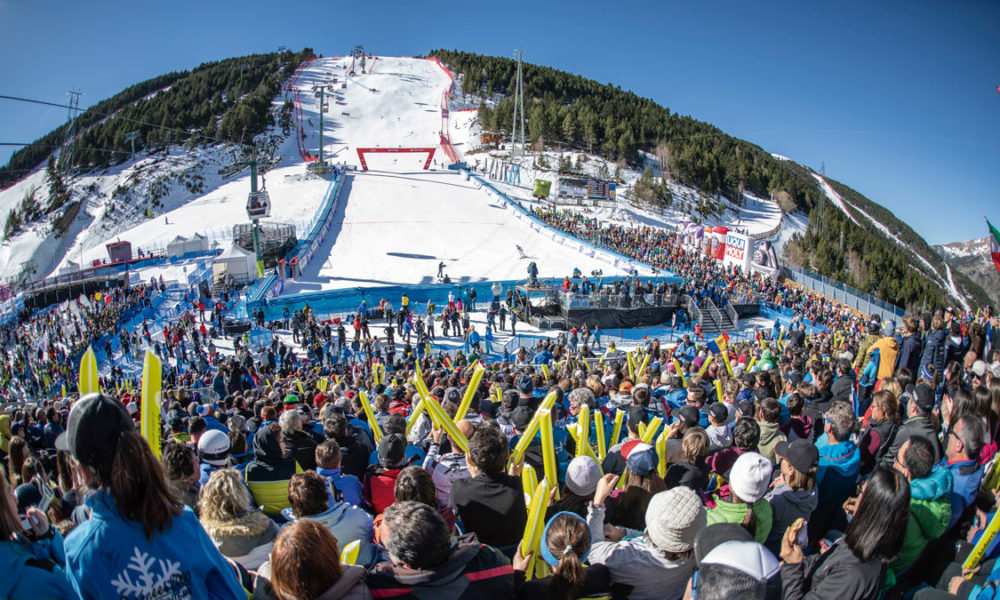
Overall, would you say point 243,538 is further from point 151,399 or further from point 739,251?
point 739,251

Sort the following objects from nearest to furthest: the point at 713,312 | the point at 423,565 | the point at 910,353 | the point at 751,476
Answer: the point at 423,565
the point at 751,476
the point at 910,353
the point at 713,312

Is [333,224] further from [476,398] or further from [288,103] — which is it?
[288,103]

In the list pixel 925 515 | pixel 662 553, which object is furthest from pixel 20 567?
pixel 925 515

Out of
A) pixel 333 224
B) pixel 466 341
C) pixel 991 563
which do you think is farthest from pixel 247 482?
pixel 333 224

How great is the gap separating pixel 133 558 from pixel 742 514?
8.43 ft

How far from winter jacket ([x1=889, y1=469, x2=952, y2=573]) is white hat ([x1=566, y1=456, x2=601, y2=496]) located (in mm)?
1415

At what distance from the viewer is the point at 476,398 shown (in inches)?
271

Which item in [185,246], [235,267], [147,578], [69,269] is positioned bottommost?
[69,269]

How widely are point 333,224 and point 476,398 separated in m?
32.7

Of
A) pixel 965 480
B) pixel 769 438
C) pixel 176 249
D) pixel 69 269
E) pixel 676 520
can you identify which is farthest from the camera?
pixel 69 269

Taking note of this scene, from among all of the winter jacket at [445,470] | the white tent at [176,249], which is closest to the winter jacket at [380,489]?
the winter jacket at [445,470]

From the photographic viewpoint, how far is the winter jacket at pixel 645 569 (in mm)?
2420

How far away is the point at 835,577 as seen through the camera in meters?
2.20

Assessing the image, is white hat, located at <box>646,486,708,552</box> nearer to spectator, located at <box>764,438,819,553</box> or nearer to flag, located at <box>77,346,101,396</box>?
spectator, located at <box>764,438,819,553</box>
